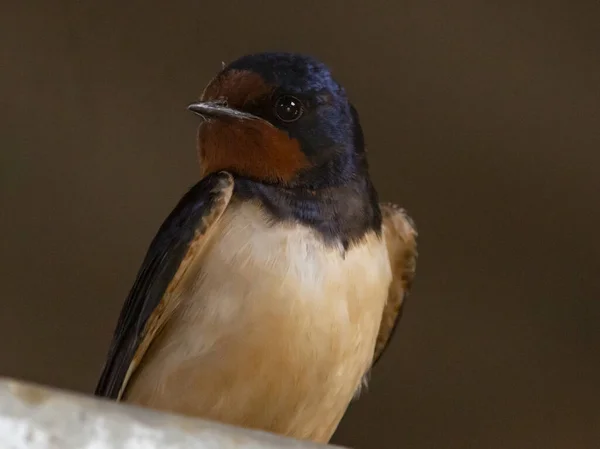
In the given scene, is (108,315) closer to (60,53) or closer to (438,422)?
(60,53)

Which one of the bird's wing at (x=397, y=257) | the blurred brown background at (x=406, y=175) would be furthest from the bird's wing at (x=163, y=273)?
the blurred brown background at (x=406, y=175)

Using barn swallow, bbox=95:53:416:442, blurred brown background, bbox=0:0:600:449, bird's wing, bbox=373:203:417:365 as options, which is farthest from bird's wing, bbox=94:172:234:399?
blurred brown background, bbox=0:0:600:449

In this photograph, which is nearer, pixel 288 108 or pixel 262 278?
pixel 262 278

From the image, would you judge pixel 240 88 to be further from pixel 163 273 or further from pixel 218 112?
pixel 163 273

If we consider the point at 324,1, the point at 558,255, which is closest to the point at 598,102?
the point at 558,255

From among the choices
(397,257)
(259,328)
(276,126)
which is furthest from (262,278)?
(397,257)

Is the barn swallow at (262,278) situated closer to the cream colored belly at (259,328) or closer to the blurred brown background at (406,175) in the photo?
the cream colored belly at (259,328)
